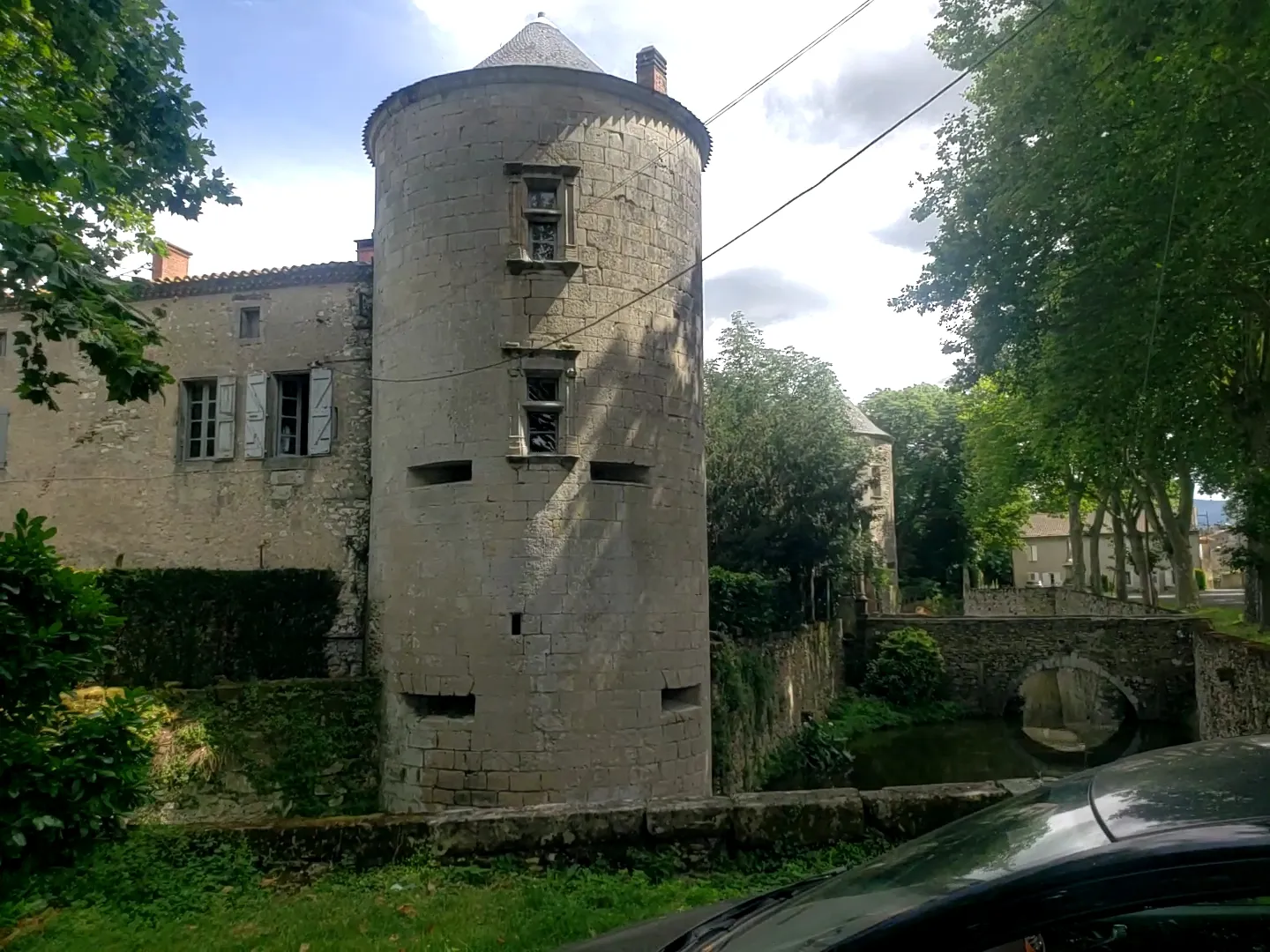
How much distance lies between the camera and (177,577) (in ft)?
41.8

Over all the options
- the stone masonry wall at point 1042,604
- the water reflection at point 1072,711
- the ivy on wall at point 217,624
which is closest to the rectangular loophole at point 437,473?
the ivy on wall at point 217,624

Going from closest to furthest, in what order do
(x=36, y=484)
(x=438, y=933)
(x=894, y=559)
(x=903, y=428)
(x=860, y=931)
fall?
1. (x=860, y=931)
2. (x=438, y=933)
3. (x=36, y=484)
4. (x=894, y=559)
5. (x=903, y=428)

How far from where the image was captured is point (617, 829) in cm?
532

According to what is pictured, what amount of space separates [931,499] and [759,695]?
26.8m

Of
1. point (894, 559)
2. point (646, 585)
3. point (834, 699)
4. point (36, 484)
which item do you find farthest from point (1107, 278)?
point (894, 559)

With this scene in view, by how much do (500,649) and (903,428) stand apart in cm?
3714

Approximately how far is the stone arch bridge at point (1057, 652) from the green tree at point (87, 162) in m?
23.7

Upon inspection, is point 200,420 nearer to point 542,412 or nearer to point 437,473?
point 437,473

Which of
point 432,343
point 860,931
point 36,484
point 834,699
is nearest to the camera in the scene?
point 860,931

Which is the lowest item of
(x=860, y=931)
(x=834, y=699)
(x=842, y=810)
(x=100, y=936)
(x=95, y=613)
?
(x=834, y=699)

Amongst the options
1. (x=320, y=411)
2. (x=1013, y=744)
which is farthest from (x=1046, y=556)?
(x=320, y=411)

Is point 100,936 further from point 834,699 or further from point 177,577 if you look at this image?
point 834,699

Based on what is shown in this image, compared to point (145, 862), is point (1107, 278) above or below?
above

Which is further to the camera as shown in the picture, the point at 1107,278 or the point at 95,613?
the point at 1107,278
